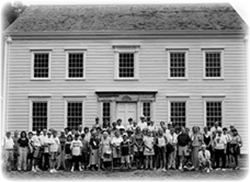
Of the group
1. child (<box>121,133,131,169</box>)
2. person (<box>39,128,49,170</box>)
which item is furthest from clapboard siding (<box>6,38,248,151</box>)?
child (<box>121,133,131,169</box>)

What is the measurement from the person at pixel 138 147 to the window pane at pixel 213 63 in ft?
27.4

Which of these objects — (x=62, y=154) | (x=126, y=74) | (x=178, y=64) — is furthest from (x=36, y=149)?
(x=178, y=64)

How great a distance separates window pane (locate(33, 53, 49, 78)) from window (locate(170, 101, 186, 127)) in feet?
22.5

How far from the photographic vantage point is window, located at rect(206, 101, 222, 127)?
2231cm

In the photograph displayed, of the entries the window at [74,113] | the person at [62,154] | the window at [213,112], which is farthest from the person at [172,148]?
the window at [74,113]

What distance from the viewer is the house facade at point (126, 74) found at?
22359 millimetres

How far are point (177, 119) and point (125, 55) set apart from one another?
4.32m

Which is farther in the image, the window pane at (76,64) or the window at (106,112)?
the window pane at (76,64)

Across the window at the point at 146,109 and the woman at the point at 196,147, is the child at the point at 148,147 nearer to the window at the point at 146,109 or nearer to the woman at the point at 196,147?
the woman at the point at 196,147

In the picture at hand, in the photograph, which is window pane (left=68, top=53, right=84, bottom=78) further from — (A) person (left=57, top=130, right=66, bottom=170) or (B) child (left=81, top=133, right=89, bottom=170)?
(B) child (left=81, top=133, right=89, bottom=170)

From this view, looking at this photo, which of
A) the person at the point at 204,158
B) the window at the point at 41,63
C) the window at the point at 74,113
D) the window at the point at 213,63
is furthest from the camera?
the window at the point at 41,63

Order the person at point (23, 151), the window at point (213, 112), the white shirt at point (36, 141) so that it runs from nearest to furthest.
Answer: the person at point (23, 151)
the white shirt at point (36, 141)
the window at point (213, 112)

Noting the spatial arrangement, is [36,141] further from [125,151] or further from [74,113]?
[74,113]

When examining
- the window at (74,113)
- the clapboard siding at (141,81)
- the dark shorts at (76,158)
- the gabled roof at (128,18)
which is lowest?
the dark shorts at (76,158)
